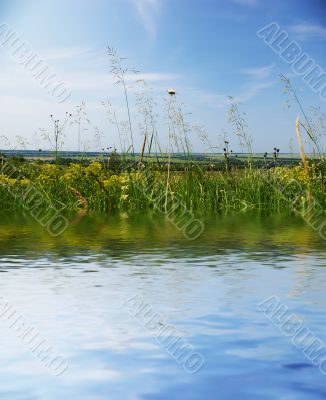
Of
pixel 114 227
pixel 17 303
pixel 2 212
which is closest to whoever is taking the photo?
pixel 17 303

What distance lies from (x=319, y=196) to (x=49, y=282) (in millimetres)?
6710

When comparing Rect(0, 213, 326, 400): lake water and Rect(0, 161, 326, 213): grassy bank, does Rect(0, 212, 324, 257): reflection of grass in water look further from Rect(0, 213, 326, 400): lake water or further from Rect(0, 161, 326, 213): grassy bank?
Rect(0, 161, 326, 213): grassy bank

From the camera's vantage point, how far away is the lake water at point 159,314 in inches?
88.2

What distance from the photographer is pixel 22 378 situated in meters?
2.31

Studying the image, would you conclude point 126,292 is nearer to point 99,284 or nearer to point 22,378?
point 99,284

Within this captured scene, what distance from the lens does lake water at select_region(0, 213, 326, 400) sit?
2.24 m

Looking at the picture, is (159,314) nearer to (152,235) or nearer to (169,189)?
(152,235)

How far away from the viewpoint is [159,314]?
311 centimetres

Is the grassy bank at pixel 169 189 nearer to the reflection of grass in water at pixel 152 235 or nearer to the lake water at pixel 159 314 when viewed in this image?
the reflection of grass in water at pixel 152 235

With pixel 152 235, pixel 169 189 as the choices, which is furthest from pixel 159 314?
pixel 169 189

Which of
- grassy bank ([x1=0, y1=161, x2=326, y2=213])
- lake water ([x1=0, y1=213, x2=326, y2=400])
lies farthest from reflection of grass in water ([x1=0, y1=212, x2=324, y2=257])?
grassy bank ([x1=0, y1=161, x2=326, y2=213])

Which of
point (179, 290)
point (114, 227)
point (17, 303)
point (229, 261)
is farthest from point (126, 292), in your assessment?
point (114, 227)

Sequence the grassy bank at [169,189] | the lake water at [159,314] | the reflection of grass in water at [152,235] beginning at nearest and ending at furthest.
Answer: the lake water at [159,314] → the reflection of grass in water at [152,235] → the grassy bank at [169,189]

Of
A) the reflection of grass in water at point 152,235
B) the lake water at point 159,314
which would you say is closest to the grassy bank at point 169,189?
the reflection of grass in water at point 152,235
